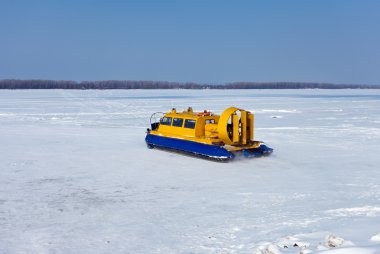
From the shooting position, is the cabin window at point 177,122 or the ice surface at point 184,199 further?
the cabin window at point 177,122

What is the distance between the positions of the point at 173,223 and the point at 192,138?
612cm

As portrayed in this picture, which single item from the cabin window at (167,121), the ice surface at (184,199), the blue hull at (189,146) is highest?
the cabin window at (167,121)

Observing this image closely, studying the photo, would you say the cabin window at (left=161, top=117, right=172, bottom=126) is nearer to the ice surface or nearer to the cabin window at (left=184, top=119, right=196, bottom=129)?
the cabin window at (left=184, top=119, right=196, bottom=129)

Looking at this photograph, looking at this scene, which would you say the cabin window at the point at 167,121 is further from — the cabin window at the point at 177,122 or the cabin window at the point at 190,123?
the cabin window at the point at 190,123

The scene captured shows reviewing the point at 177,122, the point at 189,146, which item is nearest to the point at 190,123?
the point at 177,122

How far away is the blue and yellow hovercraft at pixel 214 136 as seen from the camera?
1223 centimetres

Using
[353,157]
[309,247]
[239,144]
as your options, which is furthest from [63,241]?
[353,157]

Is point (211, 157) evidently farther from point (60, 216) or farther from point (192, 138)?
point (60, 216)

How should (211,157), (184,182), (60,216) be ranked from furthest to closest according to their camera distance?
1. (211,157)
2. (184,182)
3. (60,216)

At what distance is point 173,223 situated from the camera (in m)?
6.89

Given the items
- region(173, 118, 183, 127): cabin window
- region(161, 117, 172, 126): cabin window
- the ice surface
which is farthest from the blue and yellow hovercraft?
the ice surface

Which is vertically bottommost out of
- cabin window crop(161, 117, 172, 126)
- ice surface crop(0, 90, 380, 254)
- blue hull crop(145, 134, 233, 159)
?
ice surface crop(0, 90, 380, 254)

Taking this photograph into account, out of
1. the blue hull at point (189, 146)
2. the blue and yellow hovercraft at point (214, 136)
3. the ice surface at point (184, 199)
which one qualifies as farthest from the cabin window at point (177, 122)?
the ice surface at point (184, 199)

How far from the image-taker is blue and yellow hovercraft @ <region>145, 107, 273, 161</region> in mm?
12234
